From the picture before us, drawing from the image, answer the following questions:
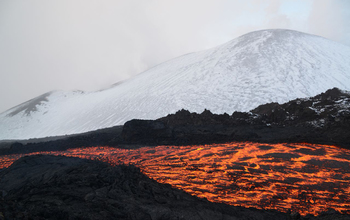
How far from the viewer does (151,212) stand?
3658mm

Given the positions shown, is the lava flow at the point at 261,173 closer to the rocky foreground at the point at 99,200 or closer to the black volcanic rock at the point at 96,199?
the rocky foreground at the point at 99,200

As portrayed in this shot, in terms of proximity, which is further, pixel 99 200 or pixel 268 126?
pixel 268 126

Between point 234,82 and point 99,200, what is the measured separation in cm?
1735

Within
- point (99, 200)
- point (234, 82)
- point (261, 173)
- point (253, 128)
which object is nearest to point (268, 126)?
point (253, 128)

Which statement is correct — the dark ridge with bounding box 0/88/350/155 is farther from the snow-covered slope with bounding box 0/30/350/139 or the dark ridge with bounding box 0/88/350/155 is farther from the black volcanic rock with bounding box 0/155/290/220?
the black volcanic rock with bounding box 0/155/290/220

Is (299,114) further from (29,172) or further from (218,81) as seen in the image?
(29,172)

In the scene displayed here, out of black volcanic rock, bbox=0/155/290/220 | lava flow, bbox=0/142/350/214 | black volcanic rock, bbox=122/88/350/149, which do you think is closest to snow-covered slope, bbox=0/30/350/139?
black volcanic rock, bbox=122/88/350/149

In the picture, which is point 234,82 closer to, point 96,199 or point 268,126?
point 268,126

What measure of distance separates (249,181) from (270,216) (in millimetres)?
1901

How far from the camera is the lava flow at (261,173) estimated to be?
185 inches

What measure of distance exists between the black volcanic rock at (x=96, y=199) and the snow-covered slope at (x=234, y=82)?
12.0 metres

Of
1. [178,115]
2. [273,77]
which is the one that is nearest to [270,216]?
[178,115]

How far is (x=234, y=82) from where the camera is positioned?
765 inches

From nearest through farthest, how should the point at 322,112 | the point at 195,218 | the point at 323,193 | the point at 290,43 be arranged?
the point at 195,218 < the point at 323,193 < the point at 322,112 < the point at 290,43
